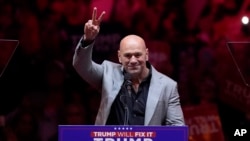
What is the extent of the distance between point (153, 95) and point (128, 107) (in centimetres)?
13

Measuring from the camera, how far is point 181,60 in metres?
4.10

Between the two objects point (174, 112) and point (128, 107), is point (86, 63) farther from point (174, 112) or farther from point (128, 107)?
point (174, 112)

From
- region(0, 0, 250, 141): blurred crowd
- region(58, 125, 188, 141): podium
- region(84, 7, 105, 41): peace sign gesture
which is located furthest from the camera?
region(0, 0, 250, 141): blurred crowd

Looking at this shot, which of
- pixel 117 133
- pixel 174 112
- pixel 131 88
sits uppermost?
pixel 131 88

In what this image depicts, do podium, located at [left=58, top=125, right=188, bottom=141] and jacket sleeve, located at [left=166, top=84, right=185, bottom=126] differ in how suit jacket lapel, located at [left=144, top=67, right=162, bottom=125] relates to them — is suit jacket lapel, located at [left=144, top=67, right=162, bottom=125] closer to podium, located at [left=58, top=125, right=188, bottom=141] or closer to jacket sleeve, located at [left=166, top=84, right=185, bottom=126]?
jacket sleeve, located at [left=166, top=84, right=185, bottom=126]

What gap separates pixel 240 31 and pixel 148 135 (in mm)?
2031

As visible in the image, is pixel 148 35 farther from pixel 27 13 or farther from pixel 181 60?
pixel 27 13

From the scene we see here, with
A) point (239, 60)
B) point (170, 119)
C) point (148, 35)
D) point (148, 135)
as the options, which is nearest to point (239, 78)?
point (239, 60)

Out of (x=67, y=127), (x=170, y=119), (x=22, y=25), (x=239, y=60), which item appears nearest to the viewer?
(x=67, y=127)

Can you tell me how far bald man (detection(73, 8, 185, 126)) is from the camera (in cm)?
250

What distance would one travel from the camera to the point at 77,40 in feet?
13.3

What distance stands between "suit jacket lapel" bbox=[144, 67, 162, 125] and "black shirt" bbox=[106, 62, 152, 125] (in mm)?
21

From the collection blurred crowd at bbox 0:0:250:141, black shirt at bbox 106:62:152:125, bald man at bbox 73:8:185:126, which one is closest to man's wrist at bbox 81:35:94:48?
bald man at bbox 73:8:185:126

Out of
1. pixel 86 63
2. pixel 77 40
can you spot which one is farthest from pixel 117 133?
pixel 77 40
